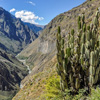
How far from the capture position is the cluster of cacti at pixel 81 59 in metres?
8.44

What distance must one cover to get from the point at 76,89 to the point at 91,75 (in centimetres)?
183

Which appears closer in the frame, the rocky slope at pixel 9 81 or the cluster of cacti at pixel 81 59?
the cluster of cacti at pixel 81 59

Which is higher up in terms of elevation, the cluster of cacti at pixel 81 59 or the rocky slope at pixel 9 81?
the cluster of cacti at pixel 81 59

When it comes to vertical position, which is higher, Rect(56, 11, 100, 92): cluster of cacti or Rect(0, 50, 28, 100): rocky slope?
Rect(56, 11, 100, 92): cluster of cacti

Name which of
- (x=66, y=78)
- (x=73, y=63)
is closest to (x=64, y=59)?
(x=73, y=63)

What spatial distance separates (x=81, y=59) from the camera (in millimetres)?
9078

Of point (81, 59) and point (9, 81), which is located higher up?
point (81, 59)

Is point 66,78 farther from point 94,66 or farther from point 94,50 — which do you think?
point 94,50

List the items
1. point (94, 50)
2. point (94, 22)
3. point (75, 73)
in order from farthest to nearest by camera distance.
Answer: point (75, 73) → point (94, 22) → point (94, 50)

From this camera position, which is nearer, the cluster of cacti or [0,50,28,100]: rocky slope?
the cluster of cacti

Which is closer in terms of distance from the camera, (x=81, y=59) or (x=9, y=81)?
(x=81, y=59)

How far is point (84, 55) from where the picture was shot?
9008 mm

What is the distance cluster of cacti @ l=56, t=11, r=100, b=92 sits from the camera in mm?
8438

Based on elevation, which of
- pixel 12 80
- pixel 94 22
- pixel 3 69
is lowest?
pixel 12 80
